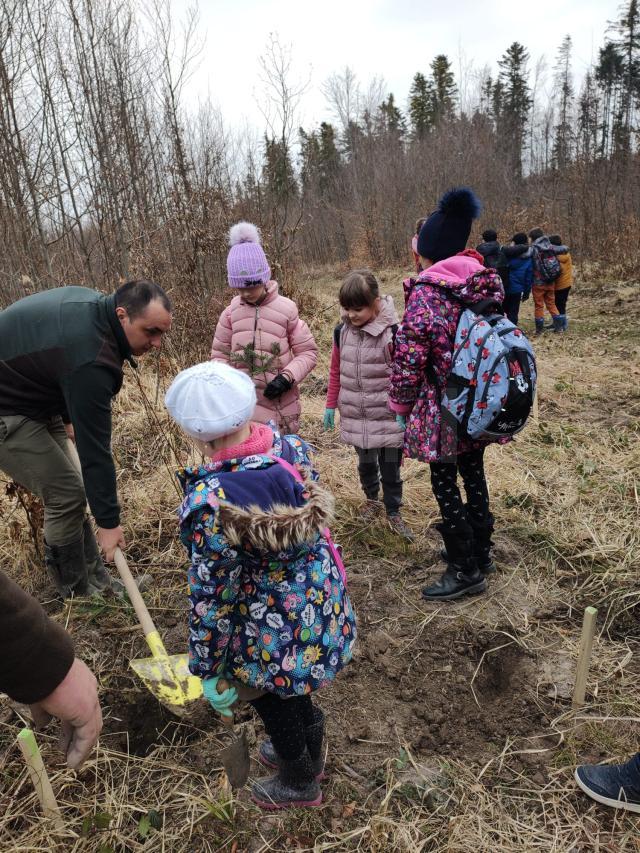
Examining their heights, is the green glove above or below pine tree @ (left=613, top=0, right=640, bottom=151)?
below

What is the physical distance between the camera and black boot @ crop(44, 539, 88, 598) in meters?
3.14

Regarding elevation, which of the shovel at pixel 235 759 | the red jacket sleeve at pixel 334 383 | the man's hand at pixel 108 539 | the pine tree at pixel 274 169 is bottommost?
the shovel at pixel 235 759

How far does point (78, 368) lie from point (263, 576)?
144 centimetres

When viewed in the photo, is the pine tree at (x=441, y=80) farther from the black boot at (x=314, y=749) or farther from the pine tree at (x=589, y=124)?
the black boot at (x=314, y=749)

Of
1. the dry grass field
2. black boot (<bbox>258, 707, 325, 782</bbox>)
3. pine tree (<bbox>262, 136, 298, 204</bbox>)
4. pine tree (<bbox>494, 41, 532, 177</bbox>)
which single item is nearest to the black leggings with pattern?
the dry grass field

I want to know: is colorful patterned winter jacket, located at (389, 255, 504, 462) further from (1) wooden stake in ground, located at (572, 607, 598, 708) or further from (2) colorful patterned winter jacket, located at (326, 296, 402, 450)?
(1) wooden stake in ground, located at (572, 607, 598, 708)

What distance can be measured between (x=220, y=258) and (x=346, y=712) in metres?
7.22

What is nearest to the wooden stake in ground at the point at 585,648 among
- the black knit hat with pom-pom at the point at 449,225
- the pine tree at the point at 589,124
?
the black knit hat with pom-pom at the point at 449,225

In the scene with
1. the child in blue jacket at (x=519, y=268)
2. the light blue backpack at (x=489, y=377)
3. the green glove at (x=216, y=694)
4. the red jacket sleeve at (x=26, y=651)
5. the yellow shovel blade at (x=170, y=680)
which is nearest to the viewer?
the red jacket sleeve at (x=26, y=651)

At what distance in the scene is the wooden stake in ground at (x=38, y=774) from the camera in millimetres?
1686

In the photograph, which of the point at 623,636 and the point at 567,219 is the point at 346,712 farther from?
the point at 567,219

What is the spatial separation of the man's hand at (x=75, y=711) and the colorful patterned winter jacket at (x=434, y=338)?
1.85 metres

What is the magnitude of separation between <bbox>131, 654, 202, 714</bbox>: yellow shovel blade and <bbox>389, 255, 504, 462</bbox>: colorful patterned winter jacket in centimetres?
150

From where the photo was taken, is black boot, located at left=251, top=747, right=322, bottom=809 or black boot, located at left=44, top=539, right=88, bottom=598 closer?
black boot, located at left=251, top=747, right=322, bottom=809
